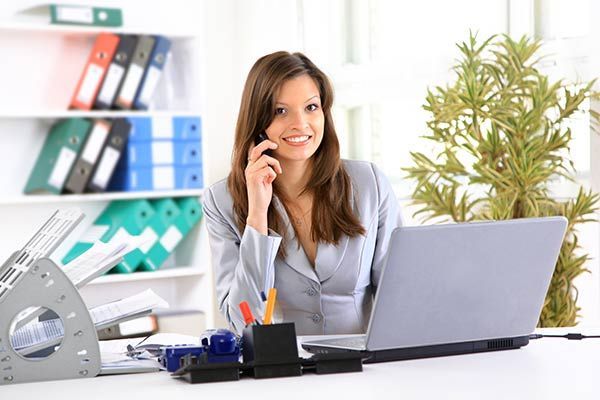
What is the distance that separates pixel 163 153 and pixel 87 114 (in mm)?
394

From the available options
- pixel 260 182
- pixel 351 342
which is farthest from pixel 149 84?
pixel 351 342

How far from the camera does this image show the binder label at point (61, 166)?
400 centimetres

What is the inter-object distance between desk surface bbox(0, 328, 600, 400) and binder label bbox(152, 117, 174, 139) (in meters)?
2.58

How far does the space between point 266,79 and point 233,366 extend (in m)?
0.93

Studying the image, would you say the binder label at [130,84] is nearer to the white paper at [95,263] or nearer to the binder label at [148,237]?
the binder label at [148,237]

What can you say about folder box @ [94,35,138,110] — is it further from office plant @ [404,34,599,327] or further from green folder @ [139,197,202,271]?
office plant @ [404,34,599,327]

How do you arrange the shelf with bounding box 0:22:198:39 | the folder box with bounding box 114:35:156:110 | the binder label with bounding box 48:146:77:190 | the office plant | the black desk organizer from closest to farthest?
the black desk organizer < the office plant < the shelf with bounding box 0:22:198:39 < the binder label with bounding box 48:146:77:190 < the folder box with bounding box 114:35:156:110

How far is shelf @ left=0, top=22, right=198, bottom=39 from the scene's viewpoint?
12.8 feet

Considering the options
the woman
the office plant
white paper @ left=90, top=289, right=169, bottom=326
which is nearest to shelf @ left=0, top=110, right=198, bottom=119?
the office plant

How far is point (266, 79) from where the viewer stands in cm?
234

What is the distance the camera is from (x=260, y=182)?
2.26 m

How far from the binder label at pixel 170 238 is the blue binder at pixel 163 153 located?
0.31 metres

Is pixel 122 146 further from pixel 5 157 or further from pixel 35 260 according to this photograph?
pixel 35 260

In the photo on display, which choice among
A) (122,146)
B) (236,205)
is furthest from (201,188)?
(236,205)
